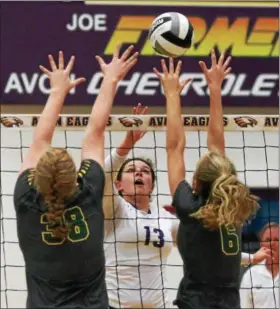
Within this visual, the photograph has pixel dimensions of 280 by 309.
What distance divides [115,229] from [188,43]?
4.75ft

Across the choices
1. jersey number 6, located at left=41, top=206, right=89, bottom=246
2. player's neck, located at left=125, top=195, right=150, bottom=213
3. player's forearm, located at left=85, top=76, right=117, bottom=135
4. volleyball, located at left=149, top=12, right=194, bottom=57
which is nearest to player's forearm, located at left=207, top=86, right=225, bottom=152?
volleyball, located at left=149, top=12, right=194, bottom=57

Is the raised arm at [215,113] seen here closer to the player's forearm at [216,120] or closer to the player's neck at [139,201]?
the player's forearm at [216,120]

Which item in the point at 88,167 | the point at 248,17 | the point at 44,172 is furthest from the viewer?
the point at 248,17

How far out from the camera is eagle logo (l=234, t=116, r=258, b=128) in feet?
16.9

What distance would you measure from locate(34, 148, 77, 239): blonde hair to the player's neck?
6.91 feet

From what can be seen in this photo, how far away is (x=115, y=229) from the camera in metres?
5.32

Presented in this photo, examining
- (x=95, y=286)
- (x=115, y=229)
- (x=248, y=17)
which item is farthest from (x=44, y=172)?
(x=248, y=17)

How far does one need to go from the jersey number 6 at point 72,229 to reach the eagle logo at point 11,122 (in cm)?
172

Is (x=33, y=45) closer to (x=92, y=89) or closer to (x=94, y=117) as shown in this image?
(x=92, y=89)

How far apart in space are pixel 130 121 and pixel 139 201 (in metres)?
0.68

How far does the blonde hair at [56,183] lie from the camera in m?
3.32

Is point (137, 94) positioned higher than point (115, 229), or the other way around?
point (137, 94)

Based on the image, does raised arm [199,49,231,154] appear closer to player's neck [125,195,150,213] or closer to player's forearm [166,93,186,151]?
player's forearm [166,93,186,151]

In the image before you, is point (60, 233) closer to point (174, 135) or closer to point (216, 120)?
point (174, 135)
